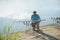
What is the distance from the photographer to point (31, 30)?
8375 millimetres

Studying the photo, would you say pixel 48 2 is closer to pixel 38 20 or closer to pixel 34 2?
pixel 34 2

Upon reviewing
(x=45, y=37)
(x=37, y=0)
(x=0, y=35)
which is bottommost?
(x=45, y=37)

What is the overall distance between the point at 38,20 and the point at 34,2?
18.5 feet

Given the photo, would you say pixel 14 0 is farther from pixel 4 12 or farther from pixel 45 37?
pixel 45 37

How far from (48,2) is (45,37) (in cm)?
556

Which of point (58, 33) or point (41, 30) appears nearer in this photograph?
point (58, 33)

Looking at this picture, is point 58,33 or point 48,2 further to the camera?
point 48,2

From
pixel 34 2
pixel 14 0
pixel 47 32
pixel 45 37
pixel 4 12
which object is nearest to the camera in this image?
pixel 45 37

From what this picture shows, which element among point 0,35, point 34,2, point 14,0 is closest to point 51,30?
point 0,35

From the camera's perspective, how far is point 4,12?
1230cm

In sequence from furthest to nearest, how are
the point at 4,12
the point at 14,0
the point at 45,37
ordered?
the point at 14,0 < the point at 4,12 < the point at 45,37

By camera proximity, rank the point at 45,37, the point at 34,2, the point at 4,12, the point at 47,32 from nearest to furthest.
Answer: the point at 45,37
the point at 47,32
the point at 4,12
the point at 34,2

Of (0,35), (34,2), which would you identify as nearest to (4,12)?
(34,2)

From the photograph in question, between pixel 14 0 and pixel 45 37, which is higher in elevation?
pixel 14 0
